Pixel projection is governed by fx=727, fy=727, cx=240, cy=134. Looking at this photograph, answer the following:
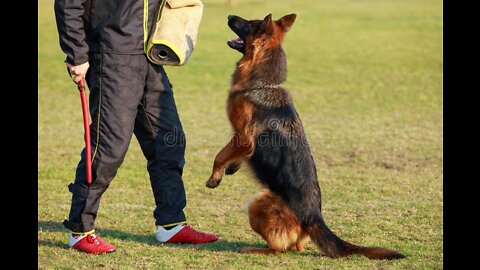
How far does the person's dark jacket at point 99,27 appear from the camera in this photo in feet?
18.1

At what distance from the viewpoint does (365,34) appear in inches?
894

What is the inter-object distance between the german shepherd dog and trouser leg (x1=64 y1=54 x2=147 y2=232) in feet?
2.90

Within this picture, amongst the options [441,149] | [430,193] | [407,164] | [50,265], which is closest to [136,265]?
[50,265]

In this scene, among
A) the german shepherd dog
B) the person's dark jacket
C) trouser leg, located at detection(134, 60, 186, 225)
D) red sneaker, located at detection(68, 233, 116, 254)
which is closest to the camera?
the person's dark jacket

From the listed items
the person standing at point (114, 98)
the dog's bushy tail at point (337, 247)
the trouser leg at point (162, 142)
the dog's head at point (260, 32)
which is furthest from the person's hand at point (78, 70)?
the dog's bushy tail at point (337, 247)

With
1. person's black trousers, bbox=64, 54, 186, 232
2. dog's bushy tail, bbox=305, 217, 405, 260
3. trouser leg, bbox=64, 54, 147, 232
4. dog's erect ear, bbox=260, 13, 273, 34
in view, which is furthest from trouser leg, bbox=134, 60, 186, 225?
dog's bushy tail, bbox=305, 217, 405, 260

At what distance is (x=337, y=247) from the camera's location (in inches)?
221

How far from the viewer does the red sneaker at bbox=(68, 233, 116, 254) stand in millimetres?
5840

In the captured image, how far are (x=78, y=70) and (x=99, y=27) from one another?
0.38 m

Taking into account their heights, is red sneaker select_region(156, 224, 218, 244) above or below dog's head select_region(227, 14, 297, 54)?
below

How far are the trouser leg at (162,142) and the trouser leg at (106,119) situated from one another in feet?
0.58

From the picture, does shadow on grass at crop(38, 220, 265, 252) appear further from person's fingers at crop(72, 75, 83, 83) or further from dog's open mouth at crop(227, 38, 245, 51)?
dog's open mouth at crop(227, 38, 245, 51)

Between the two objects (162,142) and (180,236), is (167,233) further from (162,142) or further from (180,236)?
(162,142)
